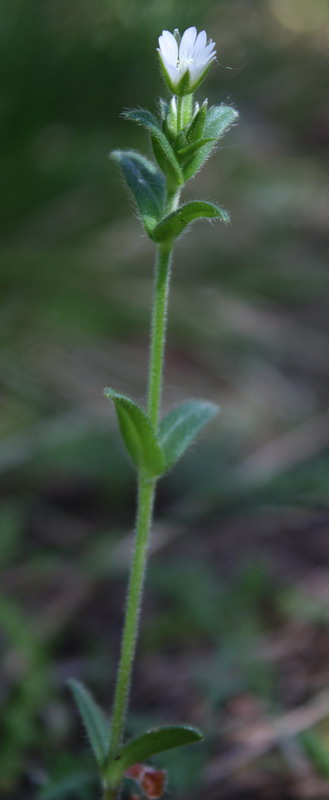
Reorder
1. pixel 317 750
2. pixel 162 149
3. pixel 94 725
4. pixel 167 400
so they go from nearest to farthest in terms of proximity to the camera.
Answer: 1. pixel 162 149
2. pixel 94 725
3. pixel 317 750
4. pixel 167 400

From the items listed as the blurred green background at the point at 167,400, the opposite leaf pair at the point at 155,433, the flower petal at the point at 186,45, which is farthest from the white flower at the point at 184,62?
the blurred green background at the point at 167,400

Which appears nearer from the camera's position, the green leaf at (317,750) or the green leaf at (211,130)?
the green leaf at (211,130)

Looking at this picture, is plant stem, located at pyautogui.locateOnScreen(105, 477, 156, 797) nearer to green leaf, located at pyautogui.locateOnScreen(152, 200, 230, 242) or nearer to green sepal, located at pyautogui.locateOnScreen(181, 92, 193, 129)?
green leaf, located at pyautogui.locateOnScreen(152, 200, 230, 242)

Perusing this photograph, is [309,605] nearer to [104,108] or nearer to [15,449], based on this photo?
[15,449]

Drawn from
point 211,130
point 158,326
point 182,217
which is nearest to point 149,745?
point 158,326

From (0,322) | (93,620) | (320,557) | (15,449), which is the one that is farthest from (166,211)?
(0,322)

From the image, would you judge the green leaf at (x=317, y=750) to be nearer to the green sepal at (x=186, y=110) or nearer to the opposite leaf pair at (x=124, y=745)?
the opposite leaf pair at (x=124, y=745)

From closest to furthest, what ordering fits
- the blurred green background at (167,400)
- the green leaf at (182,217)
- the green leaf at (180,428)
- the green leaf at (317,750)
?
the green leaf at (182,217)
the green leaf at (180,428)
the green leaf at (317,750)
the blurred green background at (167,400)

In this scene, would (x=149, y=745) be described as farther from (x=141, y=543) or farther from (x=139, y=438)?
(x=139, y=438)
